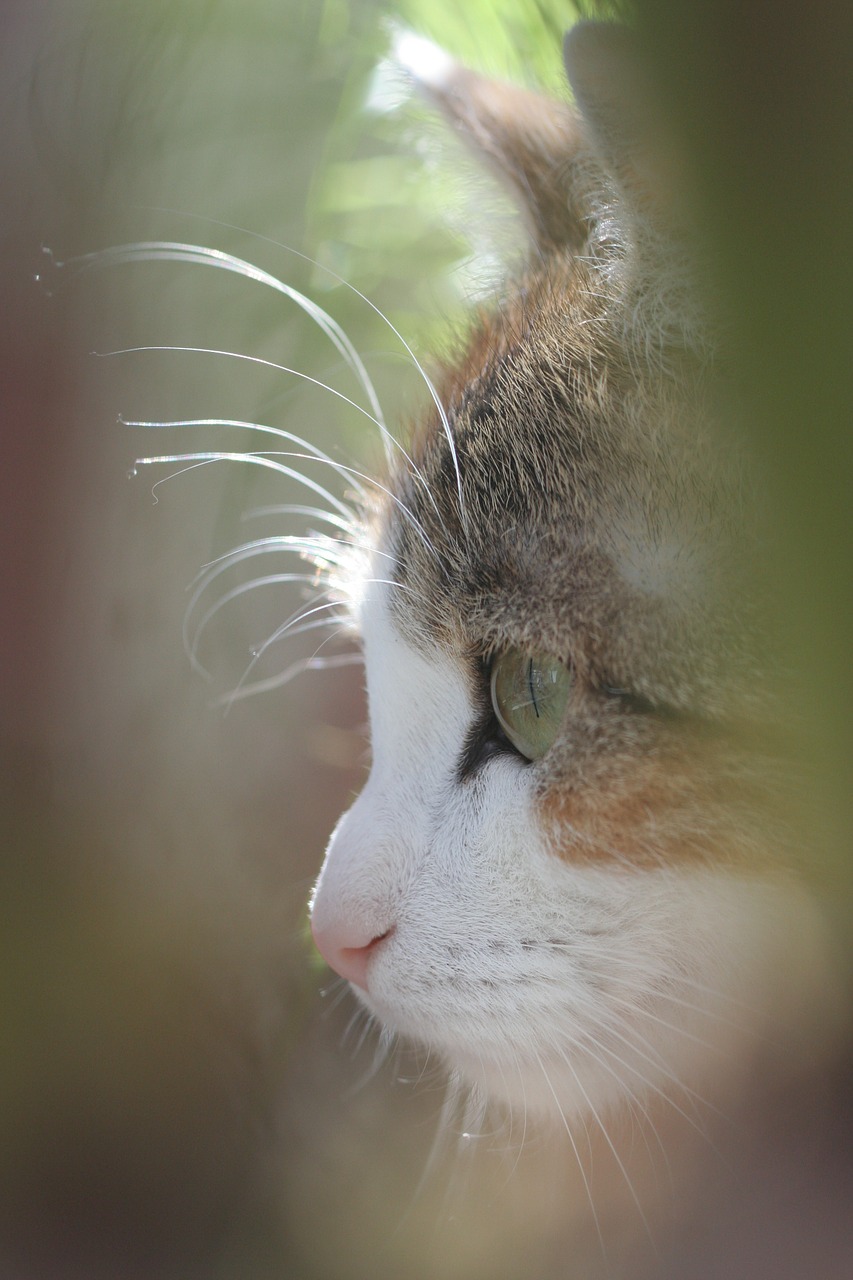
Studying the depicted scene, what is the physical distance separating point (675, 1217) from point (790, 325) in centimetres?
54

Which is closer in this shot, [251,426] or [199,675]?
[251,426]

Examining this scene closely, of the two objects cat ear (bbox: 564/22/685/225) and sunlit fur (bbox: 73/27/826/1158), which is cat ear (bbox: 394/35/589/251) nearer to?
sunlit fur (bbox: 73/27/826/1158)

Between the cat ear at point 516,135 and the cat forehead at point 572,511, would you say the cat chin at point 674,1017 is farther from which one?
the cat ear at point 516,135

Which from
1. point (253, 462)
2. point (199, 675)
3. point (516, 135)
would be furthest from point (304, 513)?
point (516, 135)

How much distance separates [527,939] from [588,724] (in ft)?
0.39

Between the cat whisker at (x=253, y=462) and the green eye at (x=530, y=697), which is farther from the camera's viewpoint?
the cat whisker at (x=253, y=462)

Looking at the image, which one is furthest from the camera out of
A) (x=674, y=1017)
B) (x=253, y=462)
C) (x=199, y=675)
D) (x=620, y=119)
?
(x=199, y=675)

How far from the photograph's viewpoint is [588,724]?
50 cm

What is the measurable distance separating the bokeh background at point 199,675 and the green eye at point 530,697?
0.30 meters

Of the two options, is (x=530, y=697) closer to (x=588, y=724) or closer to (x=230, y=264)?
(x=588, y=724)

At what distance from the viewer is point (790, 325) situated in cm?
21

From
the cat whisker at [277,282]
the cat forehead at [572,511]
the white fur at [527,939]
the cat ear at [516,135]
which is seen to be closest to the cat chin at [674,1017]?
the white fur at [527,939]

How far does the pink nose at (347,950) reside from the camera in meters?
0.58

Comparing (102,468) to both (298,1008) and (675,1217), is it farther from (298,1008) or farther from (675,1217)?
(675,1217)
